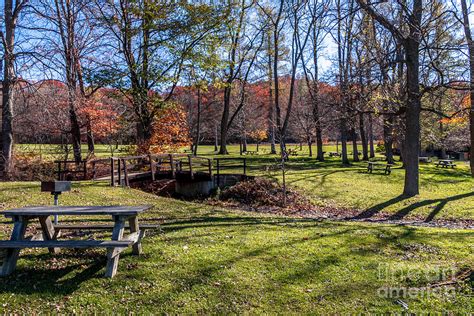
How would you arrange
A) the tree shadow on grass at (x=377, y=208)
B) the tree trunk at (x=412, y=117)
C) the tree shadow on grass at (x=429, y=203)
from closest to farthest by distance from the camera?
the tree shadow on grass at (x=429, y=203) < the tree shadow on grass at (x=377, y=208) < the tree trunk at (x=412, y=117)

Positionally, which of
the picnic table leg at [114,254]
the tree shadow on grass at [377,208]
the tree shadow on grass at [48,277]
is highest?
the picnic table leg at [114,254]

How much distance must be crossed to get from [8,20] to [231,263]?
48.9 ft

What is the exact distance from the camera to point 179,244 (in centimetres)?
585

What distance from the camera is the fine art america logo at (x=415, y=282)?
4195mm

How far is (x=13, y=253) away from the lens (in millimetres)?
4543

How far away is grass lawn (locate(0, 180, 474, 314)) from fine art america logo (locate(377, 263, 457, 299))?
17mm

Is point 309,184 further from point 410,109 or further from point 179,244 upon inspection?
point 179,244

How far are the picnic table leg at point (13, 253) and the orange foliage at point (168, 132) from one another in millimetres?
14190

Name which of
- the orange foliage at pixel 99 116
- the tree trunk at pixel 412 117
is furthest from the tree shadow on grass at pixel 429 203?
the orange foliage at pixel 99 116

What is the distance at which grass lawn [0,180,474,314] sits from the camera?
3891 millimetres

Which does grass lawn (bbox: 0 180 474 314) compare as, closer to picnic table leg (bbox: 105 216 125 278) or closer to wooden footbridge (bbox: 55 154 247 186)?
picnic table leg (bbox: 105 216 125 278)

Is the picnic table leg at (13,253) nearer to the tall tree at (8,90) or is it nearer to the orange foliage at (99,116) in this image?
the tall tree at (8,90)

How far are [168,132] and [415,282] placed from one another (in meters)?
16.8

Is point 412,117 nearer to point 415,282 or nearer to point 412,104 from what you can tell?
point 412,104
